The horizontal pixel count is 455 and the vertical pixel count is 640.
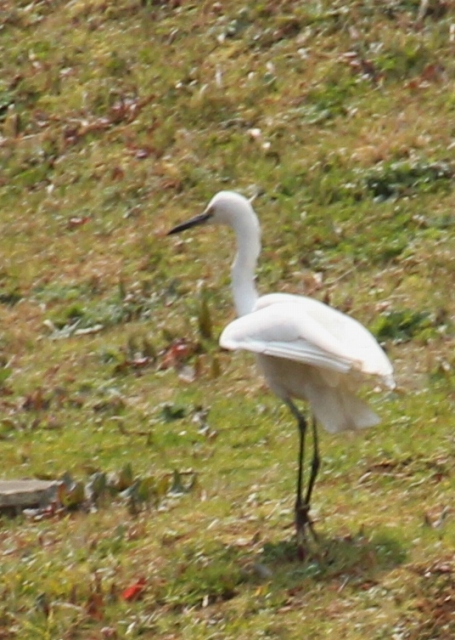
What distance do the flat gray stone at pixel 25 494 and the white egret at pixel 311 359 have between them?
1.31 metres

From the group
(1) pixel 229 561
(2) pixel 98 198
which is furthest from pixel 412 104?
(1) pixel 229 561

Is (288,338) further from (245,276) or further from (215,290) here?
(215,290)

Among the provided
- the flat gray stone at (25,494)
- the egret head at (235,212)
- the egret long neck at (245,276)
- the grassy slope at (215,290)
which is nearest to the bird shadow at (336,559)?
the grassy slope at (215,290)

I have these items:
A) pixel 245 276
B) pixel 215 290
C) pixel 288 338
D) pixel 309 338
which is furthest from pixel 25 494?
pixel 215 290

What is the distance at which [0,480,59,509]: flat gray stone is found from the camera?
7.63 meters

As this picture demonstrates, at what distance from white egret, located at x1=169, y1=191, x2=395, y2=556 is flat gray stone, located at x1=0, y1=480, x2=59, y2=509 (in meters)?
1.31

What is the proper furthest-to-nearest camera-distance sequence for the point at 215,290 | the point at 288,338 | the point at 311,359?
the point at 215,290
the point at 288,338
the point at 311,359

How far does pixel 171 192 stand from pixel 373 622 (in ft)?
22.5

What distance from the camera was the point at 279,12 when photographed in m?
14.0

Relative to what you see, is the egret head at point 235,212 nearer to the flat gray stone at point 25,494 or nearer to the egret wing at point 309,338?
the egret wing at point 309,338

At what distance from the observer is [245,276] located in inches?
302

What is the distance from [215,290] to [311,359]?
4.12 m

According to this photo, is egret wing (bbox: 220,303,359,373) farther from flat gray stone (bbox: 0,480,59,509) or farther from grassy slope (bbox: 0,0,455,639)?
flat gray stone (bbox: 0,480,59,509)

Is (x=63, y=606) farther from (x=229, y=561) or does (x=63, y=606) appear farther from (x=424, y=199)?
(x=424, y=199)
